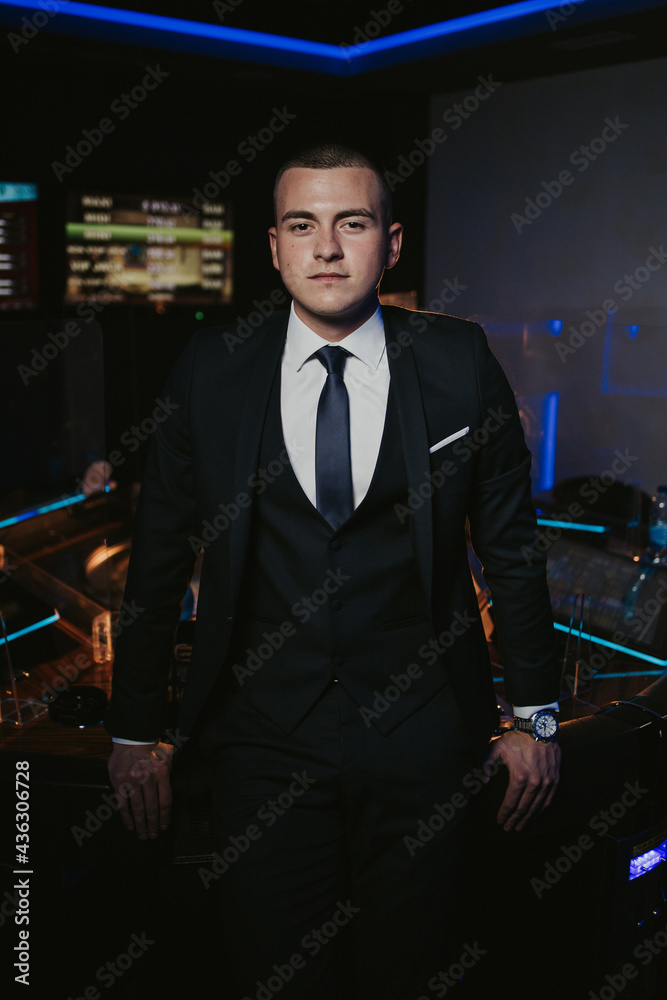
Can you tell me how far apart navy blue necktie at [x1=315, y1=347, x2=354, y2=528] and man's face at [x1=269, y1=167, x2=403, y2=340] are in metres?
0.11

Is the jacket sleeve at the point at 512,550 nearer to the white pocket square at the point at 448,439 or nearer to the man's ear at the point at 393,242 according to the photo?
the white pocket square at the point at 448,439

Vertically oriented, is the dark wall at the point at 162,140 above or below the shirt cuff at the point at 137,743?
above

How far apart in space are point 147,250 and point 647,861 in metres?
3.80

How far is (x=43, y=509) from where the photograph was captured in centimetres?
223

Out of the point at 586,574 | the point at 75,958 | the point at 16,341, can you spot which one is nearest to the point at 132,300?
the point at 16,341

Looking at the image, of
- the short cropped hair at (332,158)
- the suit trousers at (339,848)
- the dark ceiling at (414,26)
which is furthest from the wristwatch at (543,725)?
the dark ceiling at (414,26)

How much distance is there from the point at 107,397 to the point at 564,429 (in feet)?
8.59

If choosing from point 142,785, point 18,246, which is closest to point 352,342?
point 142,785

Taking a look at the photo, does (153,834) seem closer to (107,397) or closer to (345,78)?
(107,397)

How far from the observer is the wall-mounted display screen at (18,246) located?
4012 mm

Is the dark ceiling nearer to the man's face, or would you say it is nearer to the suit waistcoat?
the man's face

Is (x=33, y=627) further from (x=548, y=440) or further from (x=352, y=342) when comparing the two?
(x=548, y=440)

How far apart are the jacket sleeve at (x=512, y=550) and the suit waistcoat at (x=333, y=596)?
0.48 feet

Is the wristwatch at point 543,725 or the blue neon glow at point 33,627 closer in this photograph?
the wristwatch at point 543,725
